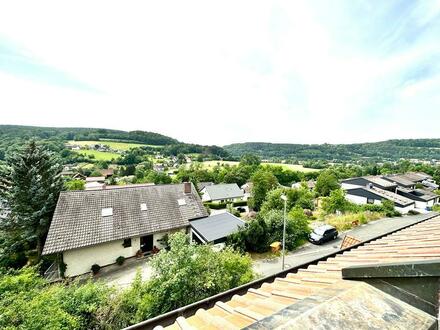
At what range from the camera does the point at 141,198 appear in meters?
18.4

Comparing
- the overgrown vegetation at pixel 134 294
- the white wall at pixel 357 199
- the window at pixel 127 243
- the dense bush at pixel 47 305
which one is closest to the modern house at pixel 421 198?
the white wall at pixel 357 199

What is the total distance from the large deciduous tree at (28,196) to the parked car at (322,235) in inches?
898

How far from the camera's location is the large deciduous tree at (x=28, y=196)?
668 inches

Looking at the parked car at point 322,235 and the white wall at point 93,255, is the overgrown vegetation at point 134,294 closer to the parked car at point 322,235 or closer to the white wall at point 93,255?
the white wall at point 93,255

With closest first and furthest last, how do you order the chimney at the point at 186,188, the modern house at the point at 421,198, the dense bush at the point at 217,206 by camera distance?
the chimney at the point at 186,188, the dense bush at the point at 217,206, the modern house at the point at 421,198

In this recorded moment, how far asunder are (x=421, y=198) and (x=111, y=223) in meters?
56.9

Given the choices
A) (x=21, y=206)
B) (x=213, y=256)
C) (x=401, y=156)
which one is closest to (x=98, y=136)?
(x=21, y=206)

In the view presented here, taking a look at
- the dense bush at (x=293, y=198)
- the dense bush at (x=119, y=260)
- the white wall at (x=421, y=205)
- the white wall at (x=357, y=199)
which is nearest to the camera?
the dense bush at (x=119, y=260)

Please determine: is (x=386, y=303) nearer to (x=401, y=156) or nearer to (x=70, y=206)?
(x=70, y=206)

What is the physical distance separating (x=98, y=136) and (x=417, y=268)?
153 metres

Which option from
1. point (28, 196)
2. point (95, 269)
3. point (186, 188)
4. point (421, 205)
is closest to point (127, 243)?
point (95, 269)

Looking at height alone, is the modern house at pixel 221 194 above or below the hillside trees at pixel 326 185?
below

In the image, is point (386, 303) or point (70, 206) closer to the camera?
point (386, 303)

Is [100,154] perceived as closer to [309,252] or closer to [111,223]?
[111,223]
